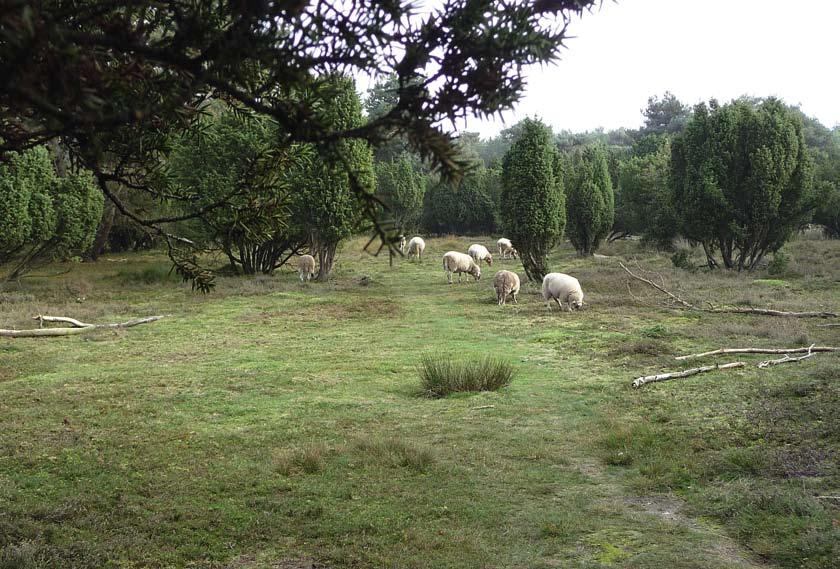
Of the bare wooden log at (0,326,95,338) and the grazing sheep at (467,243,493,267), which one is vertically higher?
the grazing sheep at (467,243,493,267)

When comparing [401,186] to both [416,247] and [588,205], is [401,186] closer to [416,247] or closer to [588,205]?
[416,247]

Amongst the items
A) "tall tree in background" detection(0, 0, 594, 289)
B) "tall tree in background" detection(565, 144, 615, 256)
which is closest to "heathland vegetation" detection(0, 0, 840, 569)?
"tall tree in background" detection(0, 0, 594, 289)

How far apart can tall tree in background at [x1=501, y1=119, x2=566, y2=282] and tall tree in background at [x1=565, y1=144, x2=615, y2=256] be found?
12.7m

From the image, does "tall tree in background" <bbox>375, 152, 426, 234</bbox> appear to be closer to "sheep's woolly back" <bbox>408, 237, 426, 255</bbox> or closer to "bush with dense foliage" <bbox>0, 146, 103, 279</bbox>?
"sheep's woolly back" <bbox>408, 237, 426, 255</bbox>

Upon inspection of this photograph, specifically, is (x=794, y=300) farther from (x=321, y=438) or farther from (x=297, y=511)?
(x=297, y=511)

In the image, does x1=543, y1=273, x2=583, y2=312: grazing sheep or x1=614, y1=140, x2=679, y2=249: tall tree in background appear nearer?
x1=543, y1=273, x2=583, y2=312: grazing sheep

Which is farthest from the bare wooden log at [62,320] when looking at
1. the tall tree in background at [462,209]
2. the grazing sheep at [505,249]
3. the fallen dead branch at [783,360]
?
the tall tree in background at [462,209]

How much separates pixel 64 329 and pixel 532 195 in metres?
17.1

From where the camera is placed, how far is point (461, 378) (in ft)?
37.6

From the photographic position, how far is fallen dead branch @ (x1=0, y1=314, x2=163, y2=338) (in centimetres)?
1689

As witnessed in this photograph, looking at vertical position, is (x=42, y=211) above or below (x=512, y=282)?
above

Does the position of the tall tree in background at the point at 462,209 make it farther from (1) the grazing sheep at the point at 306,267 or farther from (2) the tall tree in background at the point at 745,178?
(2) the tall tree in background at the point at 745,178

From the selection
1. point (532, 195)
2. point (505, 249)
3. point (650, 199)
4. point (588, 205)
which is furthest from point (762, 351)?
point (505, 249)

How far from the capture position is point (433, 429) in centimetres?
917
